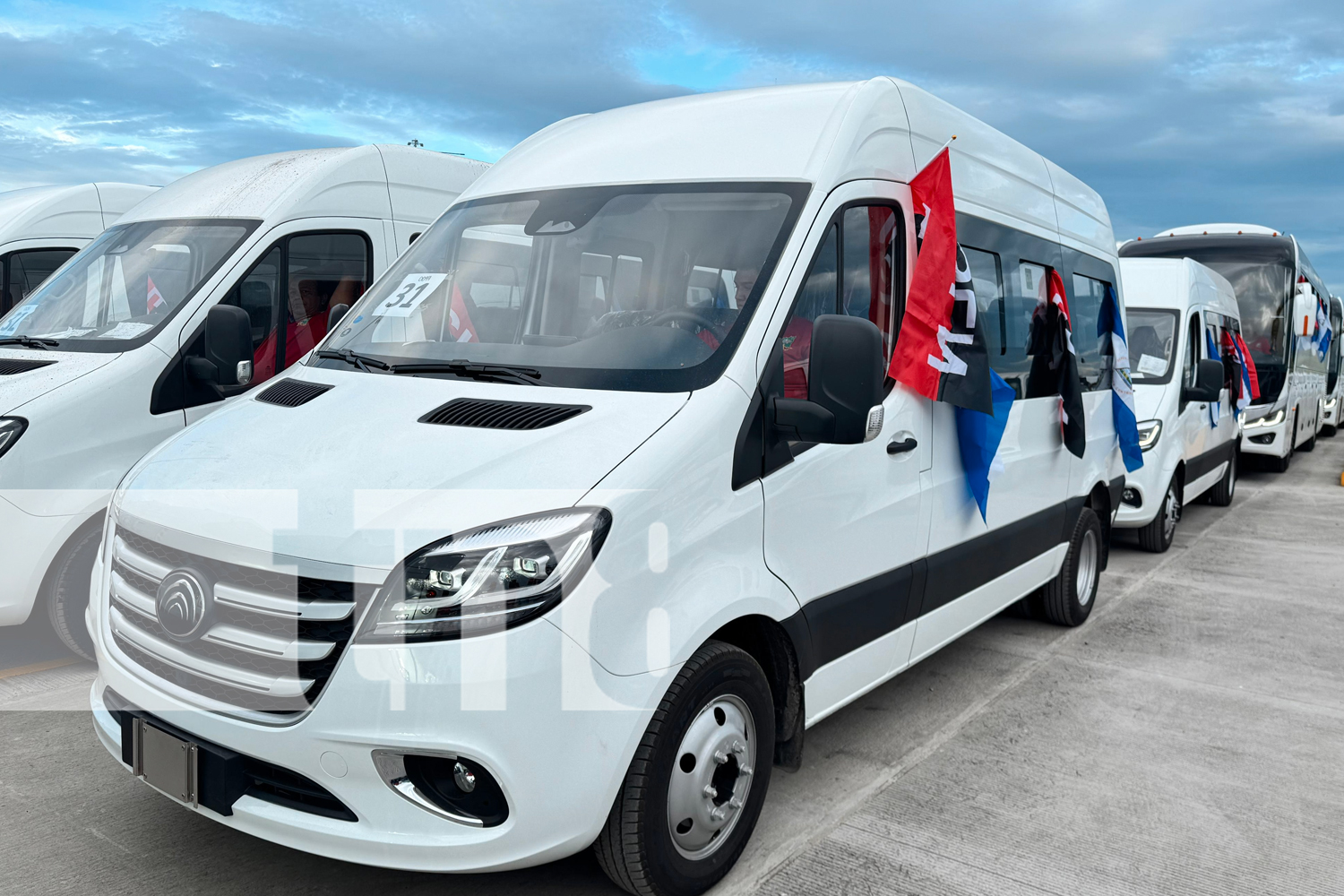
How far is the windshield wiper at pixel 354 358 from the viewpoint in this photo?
3564mm

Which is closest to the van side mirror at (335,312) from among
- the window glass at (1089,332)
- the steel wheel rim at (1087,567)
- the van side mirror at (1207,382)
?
the window glass at (1089,332)

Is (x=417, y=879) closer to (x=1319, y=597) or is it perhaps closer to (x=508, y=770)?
(x=508, y=770)

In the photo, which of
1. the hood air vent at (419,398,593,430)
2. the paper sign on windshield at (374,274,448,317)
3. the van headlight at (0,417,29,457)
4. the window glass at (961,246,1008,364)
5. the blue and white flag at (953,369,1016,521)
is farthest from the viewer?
the van headlight at (0,417,29,457)

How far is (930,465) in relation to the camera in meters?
4.10

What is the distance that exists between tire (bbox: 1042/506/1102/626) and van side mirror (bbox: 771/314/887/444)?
3.51 metres

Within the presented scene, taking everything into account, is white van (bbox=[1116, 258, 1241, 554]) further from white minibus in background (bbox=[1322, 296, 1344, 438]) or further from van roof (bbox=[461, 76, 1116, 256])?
white minibus in background (bbox=[1322, 296, 1344, 438])

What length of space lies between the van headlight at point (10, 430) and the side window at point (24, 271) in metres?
4.49

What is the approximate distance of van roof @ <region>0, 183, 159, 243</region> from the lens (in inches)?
343

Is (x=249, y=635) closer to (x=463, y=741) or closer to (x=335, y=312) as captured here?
(x=463, y=741)

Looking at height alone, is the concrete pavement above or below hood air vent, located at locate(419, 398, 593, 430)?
below

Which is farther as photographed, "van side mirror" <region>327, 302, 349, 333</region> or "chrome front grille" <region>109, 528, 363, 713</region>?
"van side mirror" <region>327, 302, 349, 333</region>

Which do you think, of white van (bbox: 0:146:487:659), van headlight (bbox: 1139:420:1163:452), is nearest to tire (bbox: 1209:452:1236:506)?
van headlight (bbox: 1139:420:1163:452)

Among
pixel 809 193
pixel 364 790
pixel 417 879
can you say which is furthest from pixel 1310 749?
pixel 364 790

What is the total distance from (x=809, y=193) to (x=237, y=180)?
4342 millimetres
